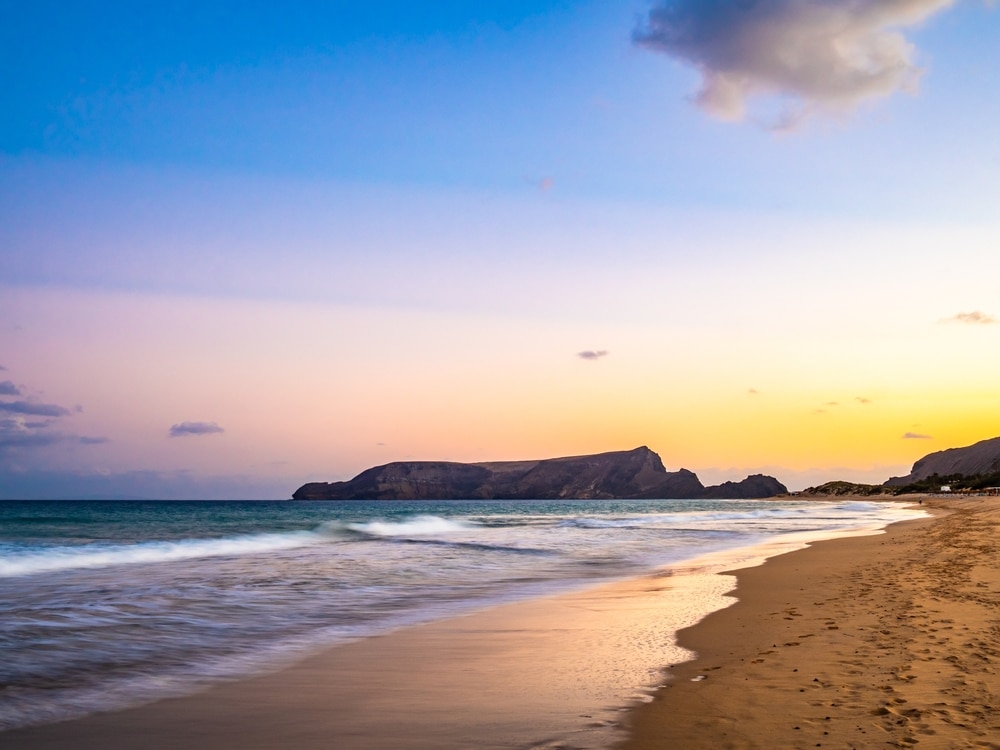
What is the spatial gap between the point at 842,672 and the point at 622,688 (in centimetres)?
184

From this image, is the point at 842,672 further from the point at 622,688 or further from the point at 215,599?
the point at 215,599

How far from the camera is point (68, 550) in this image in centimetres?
2512

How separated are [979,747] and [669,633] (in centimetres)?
463

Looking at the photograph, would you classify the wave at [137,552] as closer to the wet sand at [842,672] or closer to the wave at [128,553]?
the wave at [128,553]

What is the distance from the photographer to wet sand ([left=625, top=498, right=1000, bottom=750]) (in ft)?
15.2

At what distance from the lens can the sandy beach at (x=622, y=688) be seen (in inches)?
189

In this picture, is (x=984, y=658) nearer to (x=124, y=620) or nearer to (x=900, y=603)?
(x=900, y=603)

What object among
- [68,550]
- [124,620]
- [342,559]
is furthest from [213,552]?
[124,620]

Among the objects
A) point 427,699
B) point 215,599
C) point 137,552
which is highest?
point 427,699

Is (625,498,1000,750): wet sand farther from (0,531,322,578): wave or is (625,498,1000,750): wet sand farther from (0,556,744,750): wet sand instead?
(0,531,322,578): wave

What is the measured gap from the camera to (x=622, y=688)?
608 cm

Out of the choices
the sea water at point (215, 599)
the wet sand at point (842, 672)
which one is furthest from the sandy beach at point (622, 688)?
the sea water at point (215, 599)

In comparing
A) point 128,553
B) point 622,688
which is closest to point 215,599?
point 622,688

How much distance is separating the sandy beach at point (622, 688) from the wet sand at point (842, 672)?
0.8 inches
